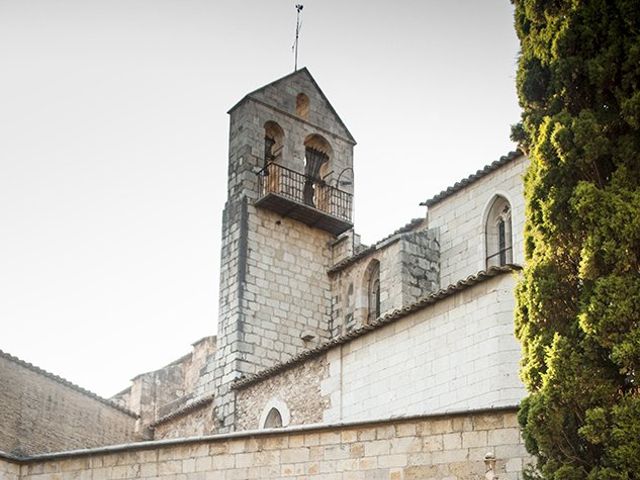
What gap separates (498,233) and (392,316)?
14.1 feet

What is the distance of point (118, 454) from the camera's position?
1526 cm

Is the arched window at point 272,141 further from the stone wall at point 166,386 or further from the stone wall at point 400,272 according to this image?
the stone wall at point 166,386

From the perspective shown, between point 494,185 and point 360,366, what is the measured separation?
196 inches

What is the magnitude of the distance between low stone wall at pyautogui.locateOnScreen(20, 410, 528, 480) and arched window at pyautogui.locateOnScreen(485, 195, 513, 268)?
946 cm

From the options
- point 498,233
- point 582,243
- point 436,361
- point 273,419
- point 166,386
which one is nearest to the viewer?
point 582,243

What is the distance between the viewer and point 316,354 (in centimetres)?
2191

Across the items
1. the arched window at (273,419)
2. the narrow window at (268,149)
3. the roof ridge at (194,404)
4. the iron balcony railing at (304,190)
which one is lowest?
the arched window at (273,419)

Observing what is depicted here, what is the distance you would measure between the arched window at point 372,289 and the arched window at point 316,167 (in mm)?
2850

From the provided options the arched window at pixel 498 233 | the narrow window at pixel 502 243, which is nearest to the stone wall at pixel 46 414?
the arched window at pixel 498 233

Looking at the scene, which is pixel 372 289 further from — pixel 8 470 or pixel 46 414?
pixel 8 470

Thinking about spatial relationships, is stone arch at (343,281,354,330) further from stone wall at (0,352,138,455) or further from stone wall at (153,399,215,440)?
stone wall at (0,352,138,455)

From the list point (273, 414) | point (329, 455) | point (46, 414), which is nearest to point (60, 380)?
point (46, 414)

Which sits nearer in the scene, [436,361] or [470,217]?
[436,361]

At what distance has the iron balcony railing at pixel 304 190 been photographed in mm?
27000
